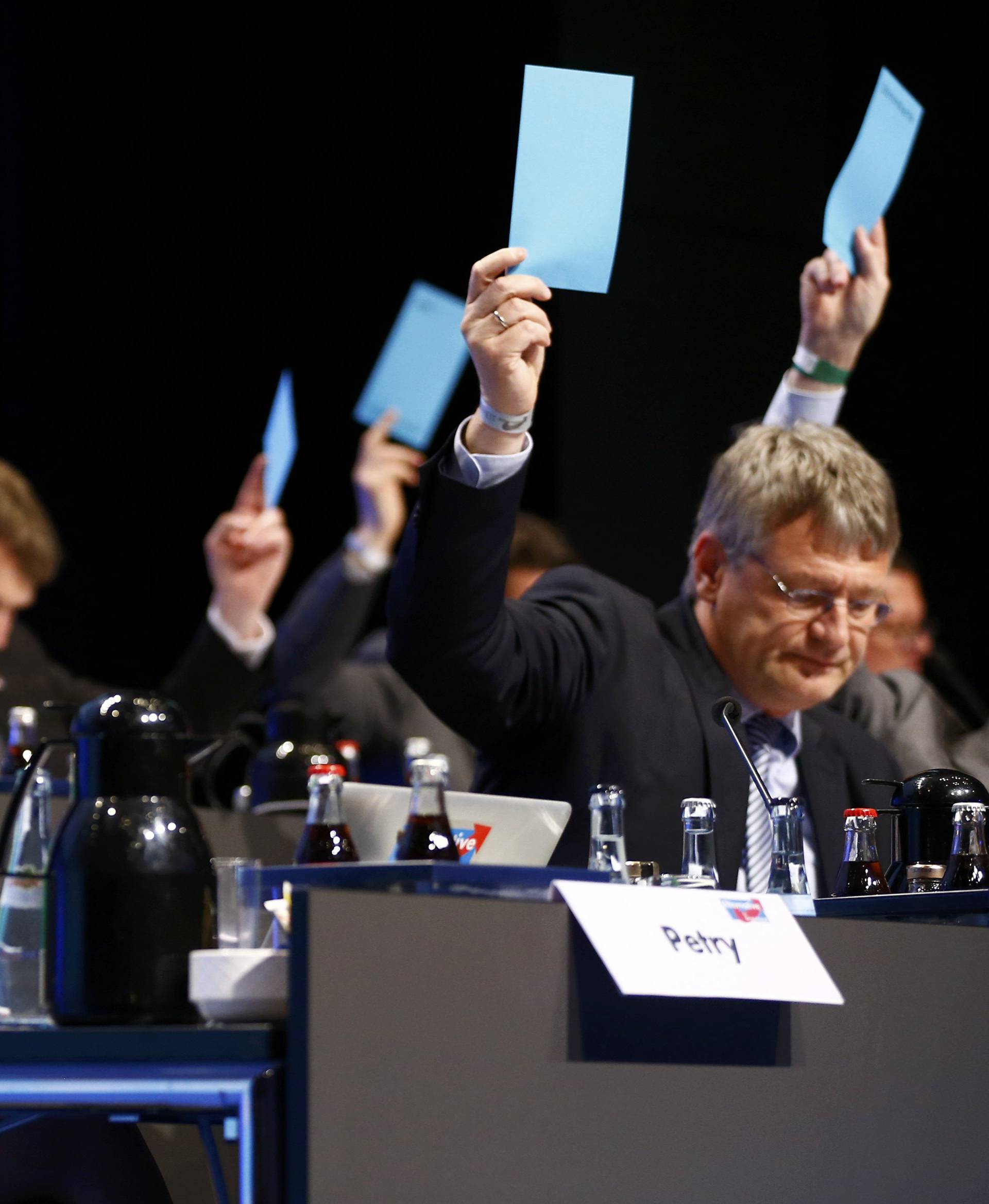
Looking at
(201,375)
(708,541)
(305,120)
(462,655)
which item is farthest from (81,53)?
(462,655)

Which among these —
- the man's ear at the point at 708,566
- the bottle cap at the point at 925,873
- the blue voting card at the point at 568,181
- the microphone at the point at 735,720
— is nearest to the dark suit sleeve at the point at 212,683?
the man's ear at the point at 708,566

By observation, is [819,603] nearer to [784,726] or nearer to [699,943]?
[784,726]

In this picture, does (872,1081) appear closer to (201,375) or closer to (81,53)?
(201,375)

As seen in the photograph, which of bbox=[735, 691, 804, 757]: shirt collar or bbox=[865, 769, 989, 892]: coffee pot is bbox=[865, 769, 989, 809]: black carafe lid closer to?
bbox=[865, 769, 989, 892]: coffee pot

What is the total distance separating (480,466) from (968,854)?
64cm

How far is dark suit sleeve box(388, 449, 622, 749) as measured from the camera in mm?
1727

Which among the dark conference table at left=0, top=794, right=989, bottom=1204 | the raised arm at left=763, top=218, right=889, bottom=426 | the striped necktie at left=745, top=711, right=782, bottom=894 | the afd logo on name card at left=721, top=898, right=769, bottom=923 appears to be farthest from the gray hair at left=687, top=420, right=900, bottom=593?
the afd logo on name card at left=721, top=898, right=769, bottom=923

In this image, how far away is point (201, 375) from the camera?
13.2 ft

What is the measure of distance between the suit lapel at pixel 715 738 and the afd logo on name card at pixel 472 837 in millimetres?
748

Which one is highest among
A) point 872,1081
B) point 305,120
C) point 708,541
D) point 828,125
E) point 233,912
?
point 305,120

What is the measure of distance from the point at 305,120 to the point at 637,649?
241 centimetres

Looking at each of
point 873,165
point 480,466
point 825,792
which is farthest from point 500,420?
point 873,165

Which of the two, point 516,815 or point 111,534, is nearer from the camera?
point 516,815

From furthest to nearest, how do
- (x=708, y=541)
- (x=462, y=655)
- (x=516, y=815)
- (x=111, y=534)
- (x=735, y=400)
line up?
(x=111, y=534), (x=735, y=400), (x=708, y=541), (x=462, y=655), (x=516, y=815)
